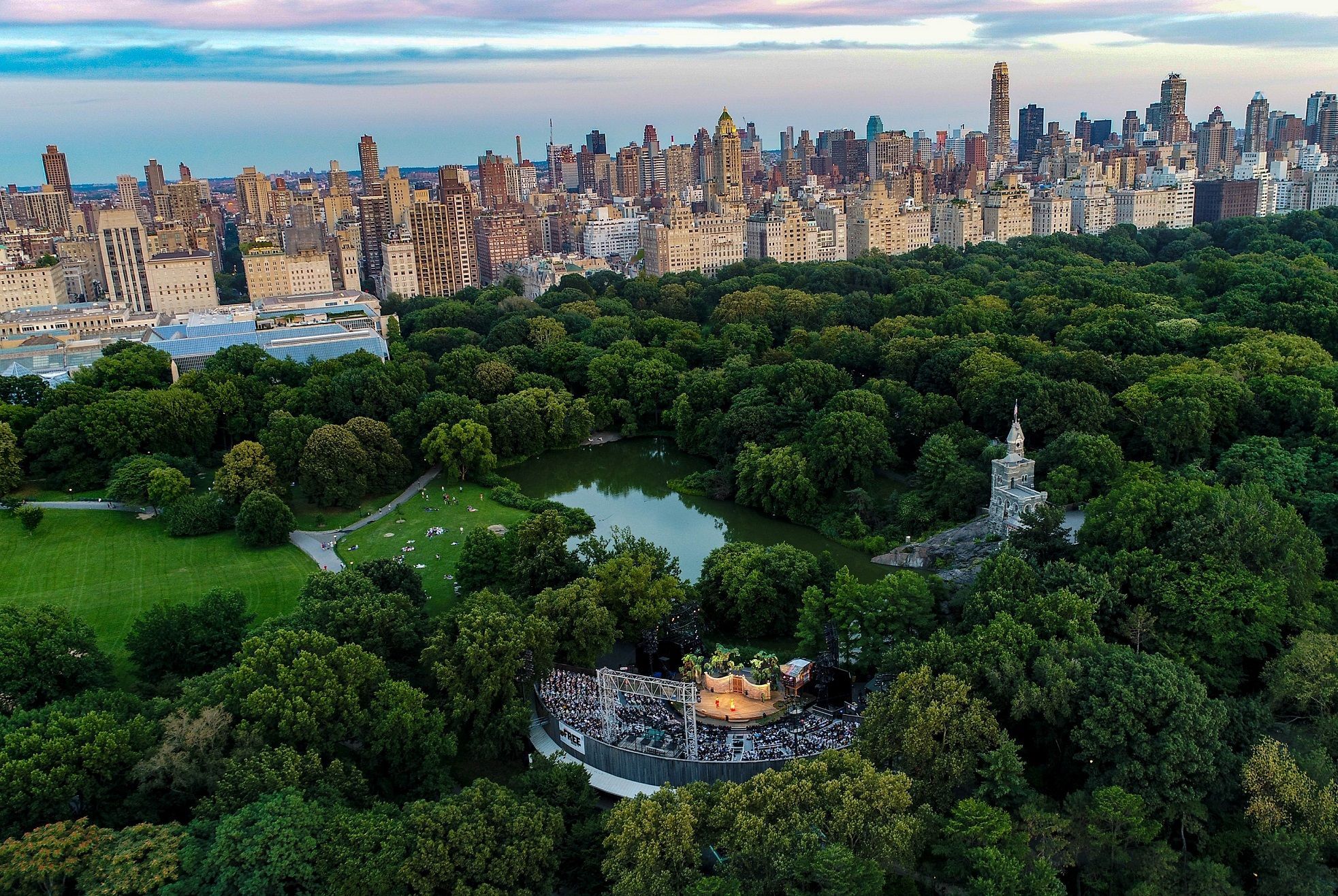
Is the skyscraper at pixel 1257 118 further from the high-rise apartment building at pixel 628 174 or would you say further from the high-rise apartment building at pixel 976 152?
the high-rise apartment building at pixel 628 174

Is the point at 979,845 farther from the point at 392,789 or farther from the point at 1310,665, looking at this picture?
the point at 392,789

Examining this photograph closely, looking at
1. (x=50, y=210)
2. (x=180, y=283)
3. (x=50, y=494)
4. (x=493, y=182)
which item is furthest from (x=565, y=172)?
(x=50, y=494)

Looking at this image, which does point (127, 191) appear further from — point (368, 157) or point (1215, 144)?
point (1215, 144)

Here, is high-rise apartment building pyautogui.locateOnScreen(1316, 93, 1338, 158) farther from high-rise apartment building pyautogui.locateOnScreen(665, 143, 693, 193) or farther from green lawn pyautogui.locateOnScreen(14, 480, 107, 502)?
green lawn pyautogui.locateOnScreen(14, 480, 107, 502)

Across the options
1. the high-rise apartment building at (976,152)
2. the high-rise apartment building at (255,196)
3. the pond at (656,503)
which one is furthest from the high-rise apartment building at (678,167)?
the pond at (656,503)

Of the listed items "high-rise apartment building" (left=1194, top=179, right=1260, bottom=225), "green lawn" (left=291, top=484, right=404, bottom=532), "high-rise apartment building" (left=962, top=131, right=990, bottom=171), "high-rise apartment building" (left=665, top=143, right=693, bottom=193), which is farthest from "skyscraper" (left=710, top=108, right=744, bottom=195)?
"green lawn" (left=291, top=484, right=404, bottom=532)
